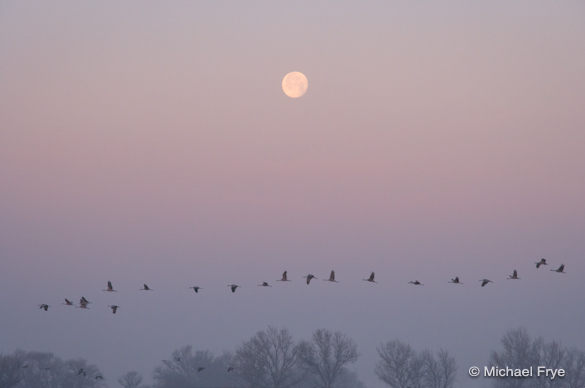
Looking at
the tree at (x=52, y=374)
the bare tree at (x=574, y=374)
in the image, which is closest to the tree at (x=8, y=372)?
the tree at (x=52, y=374)

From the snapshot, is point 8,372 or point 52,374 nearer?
point 8,372

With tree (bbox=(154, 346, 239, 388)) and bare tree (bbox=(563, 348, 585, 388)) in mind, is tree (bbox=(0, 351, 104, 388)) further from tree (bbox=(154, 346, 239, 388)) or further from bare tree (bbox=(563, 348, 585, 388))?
bare tree (bbox=(563, 348, 585, 388))

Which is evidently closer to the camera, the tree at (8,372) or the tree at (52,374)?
the tree at (8,372)

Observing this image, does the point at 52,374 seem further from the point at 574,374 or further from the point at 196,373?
the point at 574,374

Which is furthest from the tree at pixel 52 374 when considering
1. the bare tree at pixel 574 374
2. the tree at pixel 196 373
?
the bare tree at pixel 574 374

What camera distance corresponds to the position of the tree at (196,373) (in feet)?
356

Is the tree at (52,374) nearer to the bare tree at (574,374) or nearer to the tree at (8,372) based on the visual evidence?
the tree at (8,372)

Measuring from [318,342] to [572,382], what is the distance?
30.6 metres

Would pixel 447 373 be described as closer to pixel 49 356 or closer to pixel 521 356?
pixel 521 356

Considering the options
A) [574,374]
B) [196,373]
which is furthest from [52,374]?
[574,374]

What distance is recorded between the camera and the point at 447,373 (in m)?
93.4

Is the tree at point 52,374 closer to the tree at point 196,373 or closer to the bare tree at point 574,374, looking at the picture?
the tree at point 196,373

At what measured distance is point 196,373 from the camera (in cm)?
11525

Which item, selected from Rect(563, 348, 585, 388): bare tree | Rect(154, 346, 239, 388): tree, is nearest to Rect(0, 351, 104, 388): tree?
Rect(154, 346, 239, 388): tree
